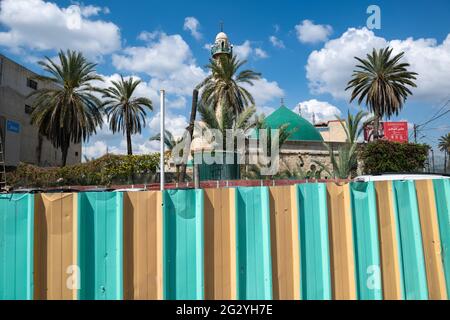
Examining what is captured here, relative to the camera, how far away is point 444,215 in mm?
3461

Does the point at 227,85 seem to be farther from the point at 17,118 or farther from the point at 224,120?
the point at 17,118

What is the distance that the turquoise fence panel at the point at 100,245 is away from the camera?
128 inches

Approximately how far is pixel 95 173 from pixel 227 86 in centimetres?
1205

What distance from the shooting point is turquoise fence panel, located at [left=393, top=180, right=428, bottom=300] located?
11.0 feet

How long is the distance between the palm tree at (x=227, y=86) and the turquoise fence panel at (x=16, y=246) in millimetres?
24910

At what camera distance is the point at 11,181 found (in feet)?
78.6

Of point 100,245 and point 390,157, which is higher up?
point 390,157

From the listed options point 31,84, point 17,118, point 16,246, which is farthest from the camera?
point 31,84

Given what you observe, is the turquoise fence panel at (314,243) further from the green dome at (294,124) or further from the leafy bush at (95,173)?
the green dome at (294,124)

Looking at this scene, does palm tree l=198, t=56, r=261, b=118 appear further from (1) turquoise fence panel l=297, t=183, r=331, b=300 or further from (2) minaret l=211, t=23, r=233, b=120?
(1) turquoise fence panel l=297, t=183, r=331, b=300

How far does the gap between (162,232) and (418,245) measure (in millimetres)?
2455

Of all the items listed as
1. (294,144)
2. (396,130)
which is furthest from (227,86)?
(396,130)

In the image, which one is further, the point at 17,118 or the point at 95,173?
the point at 17,118
